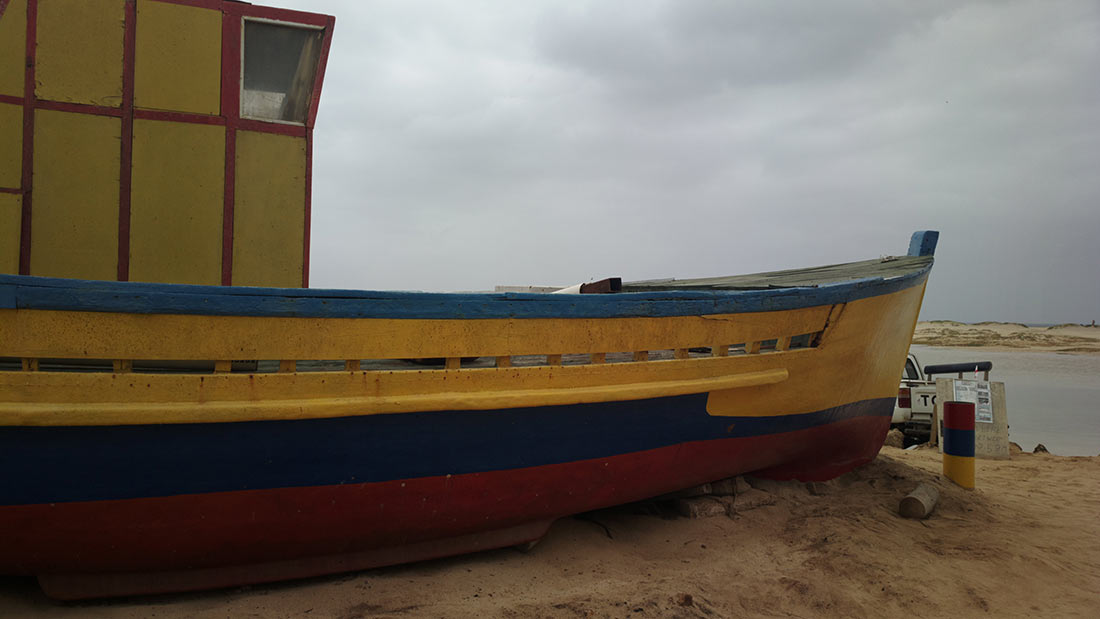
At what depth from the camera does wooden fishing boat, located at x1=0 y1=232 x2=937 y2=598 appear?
2445 mm

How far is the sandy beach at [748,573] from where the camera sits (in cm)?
276

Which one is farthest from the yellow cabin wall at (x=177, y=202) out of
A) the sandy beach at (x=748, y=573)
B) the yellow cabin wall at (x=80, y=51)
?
the sandy beach at (x=748, y=573)

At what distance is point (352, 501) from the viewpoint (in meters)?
2.85

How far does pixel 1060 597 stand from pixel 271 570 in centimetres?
373

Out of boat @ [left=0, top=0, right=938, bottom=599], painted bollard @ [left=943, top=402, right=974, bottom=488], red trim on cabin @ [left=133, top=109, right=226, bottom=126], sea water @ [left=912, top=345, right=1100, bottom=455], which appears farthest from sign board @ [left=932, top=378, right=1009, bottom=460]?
red trim on cabin @ [left=133, top=109, right=226, bottom=126]

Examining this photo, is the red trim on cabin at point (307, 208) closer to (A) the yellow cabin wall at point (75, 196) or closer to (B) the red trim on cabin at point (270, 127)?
(B) the red trim on cabin at point (270, 127)

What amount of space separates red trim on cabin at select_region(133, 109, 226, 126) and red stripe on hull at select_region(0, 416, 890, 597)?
2.01m

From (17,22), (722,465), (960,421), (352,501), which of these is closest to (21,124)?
(17,22)

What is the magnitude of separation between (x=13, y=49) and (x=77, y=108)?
377mm

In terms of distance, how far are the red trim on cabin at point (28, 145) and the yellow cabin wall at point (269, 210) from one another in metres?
0.92

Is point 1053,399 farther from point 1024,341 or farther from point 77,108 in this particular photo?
point 1024,341

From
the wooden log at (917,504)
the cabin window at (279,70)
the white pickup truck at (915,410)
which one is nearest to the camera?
the cabin window at (279,70)

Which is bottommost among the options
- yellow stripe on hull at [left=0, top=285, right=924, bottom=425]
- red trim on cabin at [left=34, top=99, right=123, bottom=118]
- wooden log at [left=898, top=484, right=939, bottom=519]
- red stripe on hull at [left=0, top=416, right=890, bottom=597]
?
wooden log at [left=898, top=484, right=939, bottom=519]

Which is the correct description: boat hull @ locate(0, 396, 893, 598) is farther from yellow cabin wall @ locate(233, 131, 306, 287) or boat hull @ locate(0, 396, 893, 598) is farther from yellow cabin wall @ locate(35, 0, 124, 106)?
yellow cabin wall @ locate(35, 0, 124, 106)
